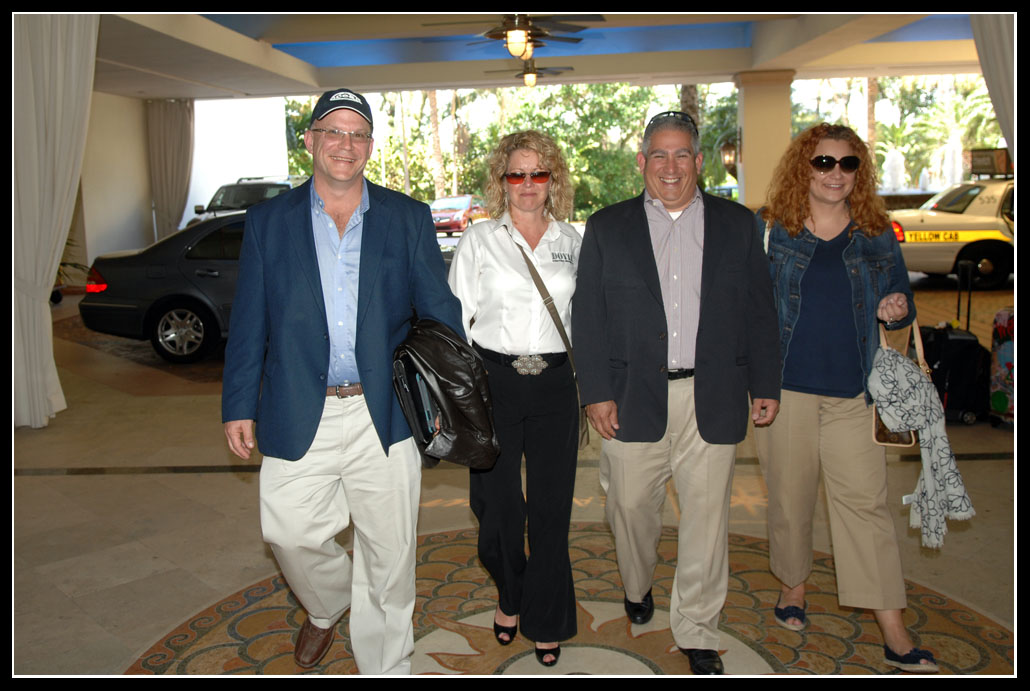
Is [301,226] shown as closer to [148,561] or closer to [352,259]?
[352,259]

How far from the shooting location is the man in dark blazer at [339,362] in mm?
2969

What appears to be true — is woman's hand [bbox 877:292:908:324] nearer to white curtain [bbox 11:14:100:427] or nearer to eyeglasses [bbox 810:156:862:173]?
eyeglasses [bbox 810:156:862:173]

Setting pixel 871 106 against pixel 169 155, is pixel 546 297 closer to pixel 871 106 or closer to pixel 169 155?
pixel 169 155

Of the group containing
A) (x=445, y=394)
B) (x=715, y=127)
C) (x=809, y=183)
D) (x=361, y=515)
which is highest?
(x=715, y=127)

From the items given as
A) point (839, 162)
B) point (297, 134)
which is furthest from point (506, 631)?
point (297, 134)

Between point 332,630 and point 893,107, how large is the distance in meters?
38.1

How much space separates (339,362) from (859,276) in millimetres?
1942

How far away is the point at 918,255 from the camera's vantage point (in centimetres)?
1420

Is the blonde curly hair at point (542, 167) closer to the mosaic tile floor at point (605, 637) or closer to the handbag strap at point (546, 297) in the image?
the handbag strap at point (546, 297)

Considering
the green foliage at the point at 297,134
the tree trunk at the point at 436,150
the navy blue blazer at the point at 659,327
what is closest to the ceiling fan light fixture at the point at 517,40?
the navy blue blazer at the point at 659,327

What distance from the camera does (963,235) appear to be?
46.1ft

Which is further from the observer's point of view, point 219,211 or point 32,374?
point 219,211

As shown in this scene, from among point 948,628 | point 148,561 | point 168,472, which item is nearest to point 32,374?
point 168,472

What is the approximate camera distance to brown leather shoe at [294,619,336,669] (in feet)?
11.2
